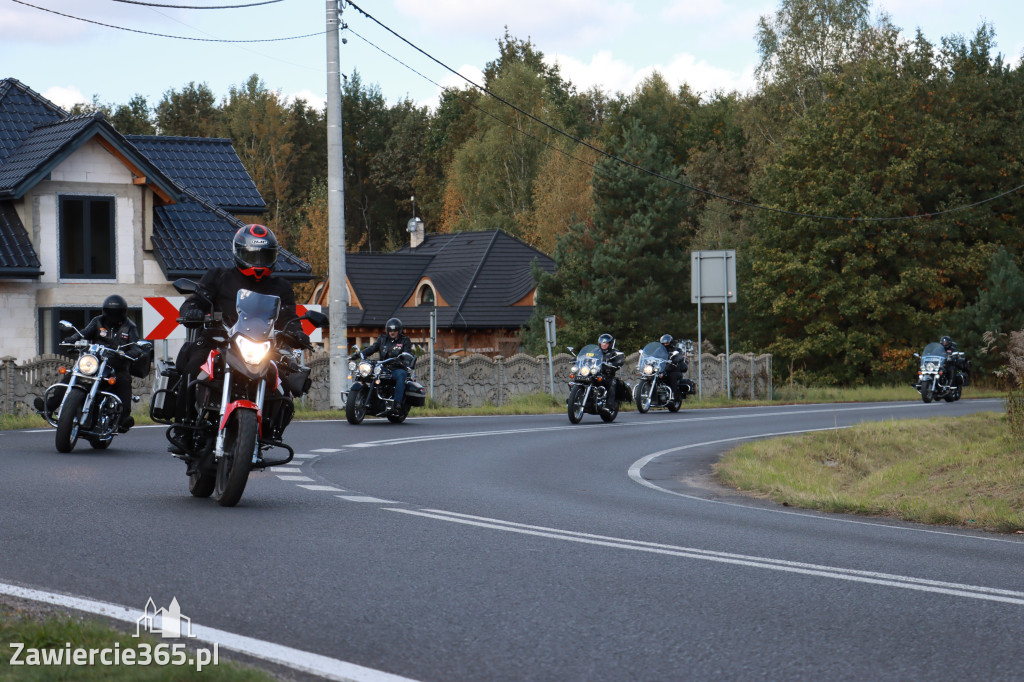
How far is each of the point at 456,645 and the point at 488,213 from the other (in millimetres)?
74787

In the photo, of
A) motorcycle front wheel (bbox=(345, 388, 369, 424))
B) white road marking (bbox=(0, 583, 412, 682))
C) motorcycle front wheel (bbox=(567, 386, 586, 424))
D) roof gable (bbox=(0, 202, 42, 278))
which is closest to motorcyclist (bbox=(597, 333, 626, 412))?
motorcycle front wheel (bbox=(567, 386, 586, 424))

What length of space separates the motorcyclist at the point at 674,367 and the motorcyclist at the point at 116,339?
49.9 feet

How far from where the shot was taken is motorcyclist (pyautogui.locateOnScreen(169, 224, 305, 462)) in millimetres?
9719

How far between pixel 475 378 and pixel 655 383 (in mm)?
A: 6720

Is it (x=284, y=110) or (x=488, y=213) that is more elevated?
(x=284, y=110)

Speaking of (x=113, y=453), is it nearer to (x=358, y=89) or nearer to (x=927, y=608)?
(x=927, y=608)

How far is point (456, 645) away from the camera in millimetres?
5332

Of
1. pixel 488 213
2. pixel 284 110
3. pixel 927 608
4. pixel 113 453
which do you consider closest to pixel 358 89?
pixel 284 110

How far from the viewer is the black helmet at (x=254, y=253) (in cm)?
977

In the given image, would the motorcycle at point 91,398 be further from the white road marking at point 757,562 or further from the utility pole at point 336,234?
the utility pole at point 336,234

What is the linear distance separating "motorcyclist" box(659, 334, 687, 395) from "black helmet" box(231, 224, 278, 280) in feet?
61.6

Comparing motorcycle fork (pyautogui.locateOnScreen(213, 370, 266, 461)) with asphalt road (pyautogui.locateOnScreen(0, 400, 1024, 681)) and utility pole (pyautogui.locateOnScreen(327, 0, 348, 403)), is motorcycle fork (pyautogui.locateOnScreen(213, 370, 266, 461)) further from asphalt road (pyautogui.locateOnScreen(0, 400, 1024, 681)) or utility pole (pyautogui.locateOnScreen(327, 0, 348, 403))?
utility pole (pyautogui.locateOnScreen(327, 0, 348, 403))

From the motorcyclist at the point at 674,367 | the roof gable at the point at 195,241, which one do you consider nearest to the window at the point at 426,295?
the roof gable at the point at 195,241

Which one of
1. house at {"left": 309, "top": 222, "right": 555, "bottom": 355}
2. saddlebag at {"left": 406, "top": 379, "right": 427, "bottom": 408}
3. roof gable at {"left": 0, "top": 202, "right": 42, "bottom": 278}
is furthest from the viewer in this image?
house at {"left": 309, "top": 222, "right": 555, "bottom": 355}
